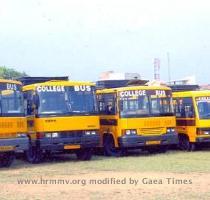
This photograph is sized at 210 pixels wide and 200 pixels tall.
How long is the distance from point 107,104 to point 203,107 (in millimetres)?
3518

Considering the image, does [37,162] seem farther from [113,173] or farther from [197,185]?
[197,185]

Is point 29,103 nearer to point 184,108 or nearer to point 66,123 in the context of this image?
point 66,123

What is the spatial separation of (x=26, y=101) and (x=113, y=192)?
7.37 meters

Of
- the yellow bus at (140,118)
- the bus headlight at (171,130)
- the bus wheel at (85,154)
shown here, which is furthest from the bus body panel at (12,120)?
the bus headlight at (171,130)

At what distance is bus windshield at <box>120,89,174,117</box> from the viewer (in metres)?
19.4

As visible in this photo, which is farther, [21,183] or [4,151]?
[4,151]

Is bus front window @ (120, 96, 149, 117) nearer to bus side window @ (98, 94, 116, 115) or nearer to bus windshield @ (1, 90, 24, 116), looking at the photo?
bus side window @ (98, 94, 116, 115)

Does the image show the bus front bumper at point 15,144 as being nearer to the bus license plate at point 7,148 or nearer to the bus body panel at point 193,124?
the bus license plate at point 7,148

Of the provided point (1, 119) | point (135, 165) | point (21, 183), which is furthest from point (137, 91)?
point (21, 183)

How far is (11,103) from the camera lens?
649 inches

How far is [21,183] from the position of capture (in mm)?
13102

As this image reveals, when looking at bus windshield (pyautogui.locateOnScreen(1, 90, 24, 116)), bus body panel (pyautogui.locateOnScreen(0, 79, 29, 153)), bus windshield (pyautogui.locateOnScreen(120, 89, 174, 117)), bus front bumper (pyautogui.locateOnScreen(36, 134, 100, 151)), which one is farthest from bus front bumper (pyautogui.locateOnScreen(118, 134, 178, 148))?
bus windshield (pyautogui.locateOnScreen(1, 90, 24, 116))

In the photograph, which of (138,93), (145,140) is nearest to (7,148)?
(145,140)

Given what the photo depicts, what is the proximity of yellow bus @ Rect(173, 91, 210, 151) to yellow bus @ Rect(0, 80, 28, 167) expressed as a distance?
6729 mm
